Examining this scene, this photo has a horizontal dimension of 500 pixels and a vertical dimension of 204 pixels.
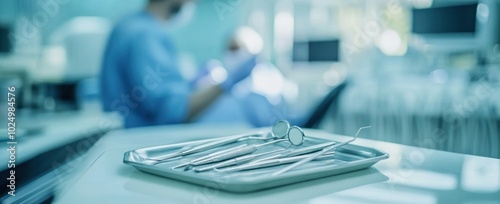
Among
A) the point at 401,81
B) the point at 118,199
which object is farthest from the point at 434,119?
the point at 118,199

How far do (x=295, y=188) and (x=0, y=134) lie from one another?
1.66 ft

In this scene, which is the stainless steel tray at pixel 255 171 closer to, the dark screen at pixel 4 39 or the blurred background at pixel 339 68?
the blurred background at pixel 339 68

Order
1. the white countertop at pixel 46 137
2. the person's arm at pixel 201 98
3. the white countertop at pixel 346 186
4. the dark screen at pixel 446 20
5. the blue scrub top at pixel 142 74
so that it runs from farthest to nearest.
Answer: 1. the dark screen at pixel 446 20
2. the person's arm at pixel 201 98
3. the blue scrub top at pixel 142 74
4. the white countertop at pixel 46 137
5. the white countertop at pixel 346 186

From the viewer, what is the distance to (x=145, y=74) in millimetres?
1405

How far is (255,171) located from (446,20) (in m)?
2.42

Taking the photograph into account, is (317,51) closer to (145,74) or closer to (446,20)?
(446,20)

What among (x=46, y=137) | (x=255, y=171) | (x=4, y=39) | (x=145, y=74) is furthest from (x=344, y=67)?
(x=255, y=171)

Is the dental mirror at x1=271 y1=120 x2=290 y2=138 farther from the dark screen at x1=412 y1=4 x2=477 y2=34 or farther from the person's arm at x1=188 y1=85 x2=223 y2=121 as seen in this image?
the dark screen at x1=412 y1=4 x2=477 y2=34

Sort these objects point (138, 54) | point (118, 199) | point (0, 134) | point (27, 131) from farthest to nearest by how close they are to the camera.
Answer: point (138, 54)
point (27, 131)
point (0, 134)
point (118, 199)

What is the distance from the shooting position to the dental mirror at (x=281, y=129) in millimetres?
527

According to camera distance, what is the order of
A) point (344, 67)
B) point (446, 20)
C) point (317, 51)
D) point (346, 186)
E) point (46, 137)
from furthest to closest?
point (317, 51), point (344, 67), point (446, 20), point (46, 137), point (346, 186)

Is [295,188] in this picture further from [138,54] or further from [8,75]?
[8,75]

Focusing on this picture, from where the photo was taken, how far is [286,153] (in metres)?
0.43

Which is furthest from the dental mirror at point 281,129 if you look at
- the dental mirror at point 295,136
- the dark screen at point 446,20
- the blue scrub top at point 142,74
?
the dark screen at point 446,20
